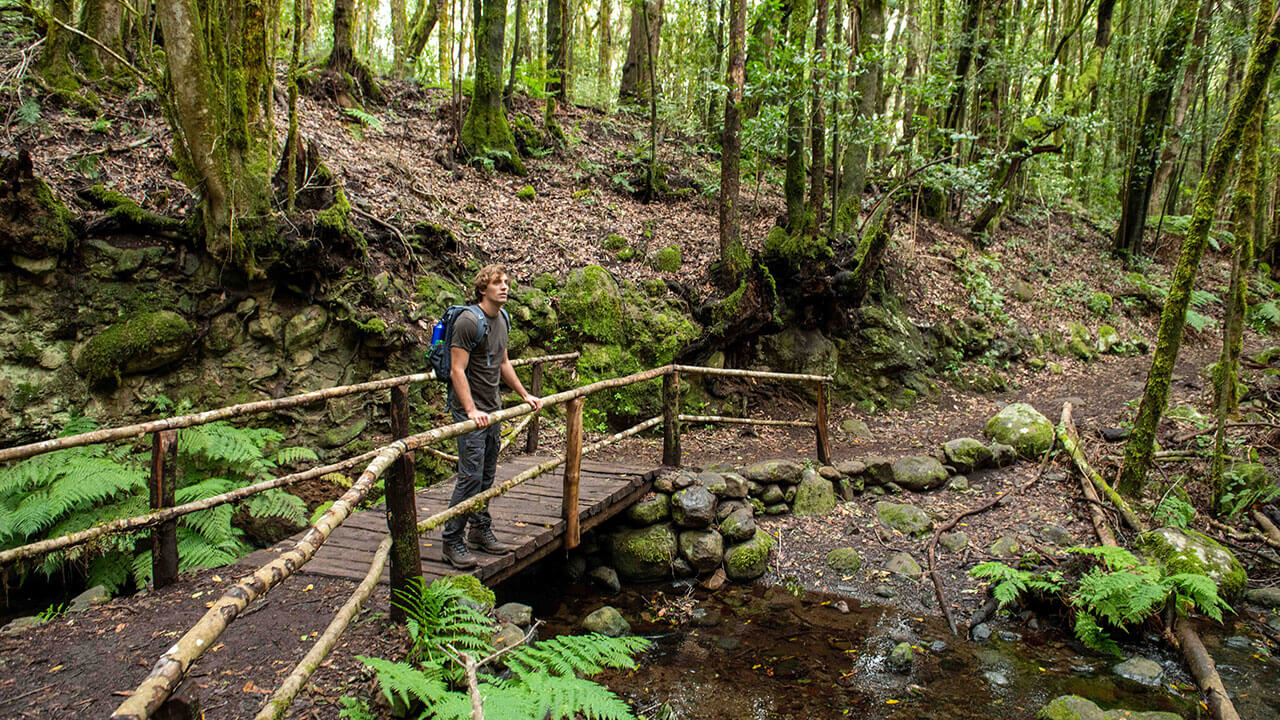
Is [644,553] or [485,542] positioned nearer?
[485,542]

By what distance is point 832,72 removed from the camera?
9156mm

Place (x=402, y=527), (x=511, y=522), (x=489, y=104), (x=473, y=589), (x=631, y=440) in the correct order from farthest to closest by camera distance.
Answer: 1. (x=489, y=104)
2. (x=631, y=440)
3. (x=511, y=522)
4. (x=473, y=589)
5. (x=402, y=527)

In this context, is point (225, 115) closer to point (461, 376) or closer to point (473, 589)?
point (461, 376)

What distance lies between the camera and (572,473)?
4.85 meters

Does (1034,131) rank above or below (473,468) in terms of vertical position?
above

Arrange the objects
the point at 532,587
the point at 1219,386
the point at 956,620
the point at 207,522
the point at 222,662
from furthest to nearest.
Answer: the point at 1219,386 → the point at 532,587 → the point at 956,620 → the point at 207,522 → the point at 222,662

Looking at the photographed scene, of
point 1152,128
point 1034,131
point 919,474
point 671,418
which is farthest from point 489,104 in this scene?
point 1152,128

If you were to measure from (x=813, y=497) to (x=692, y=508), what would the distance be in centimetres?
185

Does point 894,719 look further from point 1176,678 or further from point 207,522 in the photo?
point 207,522

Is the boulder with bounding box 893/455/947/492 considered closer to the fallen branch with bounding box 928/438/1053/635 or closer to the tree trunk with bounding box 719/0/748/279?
the fallen branch with bounding box 928/438/1053/635

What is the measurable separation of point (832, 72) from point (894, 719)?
8.54 m

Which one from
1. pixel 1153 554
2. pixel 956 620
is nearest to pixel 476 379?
pixel 956 620

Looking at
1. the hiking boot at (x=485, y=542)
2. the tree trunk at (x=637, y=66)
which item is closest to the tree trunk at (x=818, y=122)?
the tree trunk at (x=637, y=66)

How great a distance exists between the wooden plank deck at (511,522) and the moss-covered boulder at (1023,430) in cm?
534
